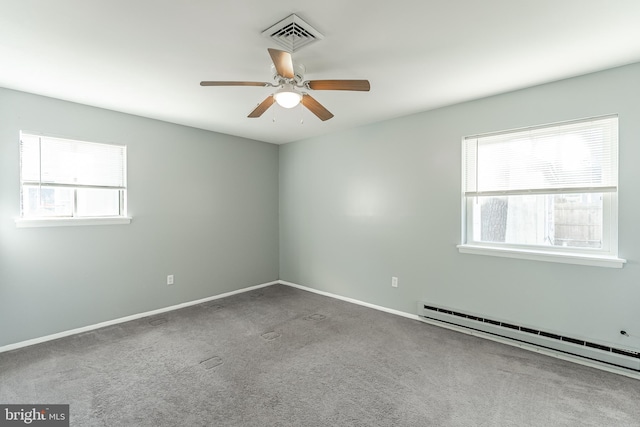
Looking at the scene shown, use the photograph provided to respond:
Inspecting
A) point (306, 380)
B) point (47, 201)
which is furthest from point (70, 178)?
point (306, 380)

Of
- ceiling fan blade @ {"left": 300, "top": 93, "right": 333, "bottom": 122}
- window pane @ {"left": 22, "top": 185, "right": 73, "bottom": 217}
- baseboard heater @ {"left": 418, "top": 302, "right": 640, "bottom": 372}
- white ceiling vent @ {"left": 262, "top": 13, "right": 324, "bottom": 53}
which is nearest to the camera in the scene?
white ceiling vent @ {"left": 262, "top": 13, "right": 324, "bottom": 53}

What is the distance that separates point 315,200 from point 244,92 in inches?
87.1

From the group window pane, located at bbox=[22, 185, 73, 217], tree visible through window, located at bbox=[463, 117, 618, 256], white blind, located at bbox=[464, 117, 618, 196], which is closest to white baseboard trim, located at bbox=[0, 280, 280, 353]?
window pane, located at bbox=[22, 185, 73, 217]

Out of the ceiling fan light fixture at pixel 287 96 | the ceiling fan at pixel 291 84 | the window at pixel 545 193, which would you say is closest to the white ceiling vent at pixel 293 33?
the ceiling fan at pixel 291 84

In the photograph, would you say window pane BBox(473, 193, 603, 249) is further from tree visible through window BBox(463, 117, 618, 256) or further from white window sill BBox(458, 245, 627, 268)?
white window sill BBox(458, 245, 627, 268)

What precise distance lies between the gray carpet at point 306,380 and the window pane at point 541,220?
1072mm

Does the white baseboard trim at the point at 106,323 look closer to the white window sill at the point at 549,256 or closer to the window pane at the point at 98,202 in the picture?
the window pane at the point at 98,202

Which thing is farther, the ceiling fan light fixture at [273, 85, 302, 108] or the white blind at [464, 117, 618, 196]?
the white blind at [464, 117, 618, 196]

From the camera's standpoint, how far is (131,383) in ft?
7.40

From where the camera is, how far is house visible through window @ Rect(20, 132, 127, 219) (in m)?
2.92

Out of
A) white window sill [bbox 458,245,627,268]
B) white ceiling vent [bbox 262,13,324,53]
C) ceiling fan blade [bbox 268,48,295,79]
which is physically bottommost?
white window sill [bbox 458,245,627,268]

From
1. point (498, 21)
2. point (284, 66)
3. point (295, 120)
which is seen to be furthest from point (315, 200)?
point (498, 21)

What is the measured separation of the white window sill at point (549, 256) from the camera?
2.42 meters

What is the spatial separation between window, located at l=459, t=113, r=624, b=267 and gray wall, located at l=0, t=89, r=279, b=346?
320 cm
